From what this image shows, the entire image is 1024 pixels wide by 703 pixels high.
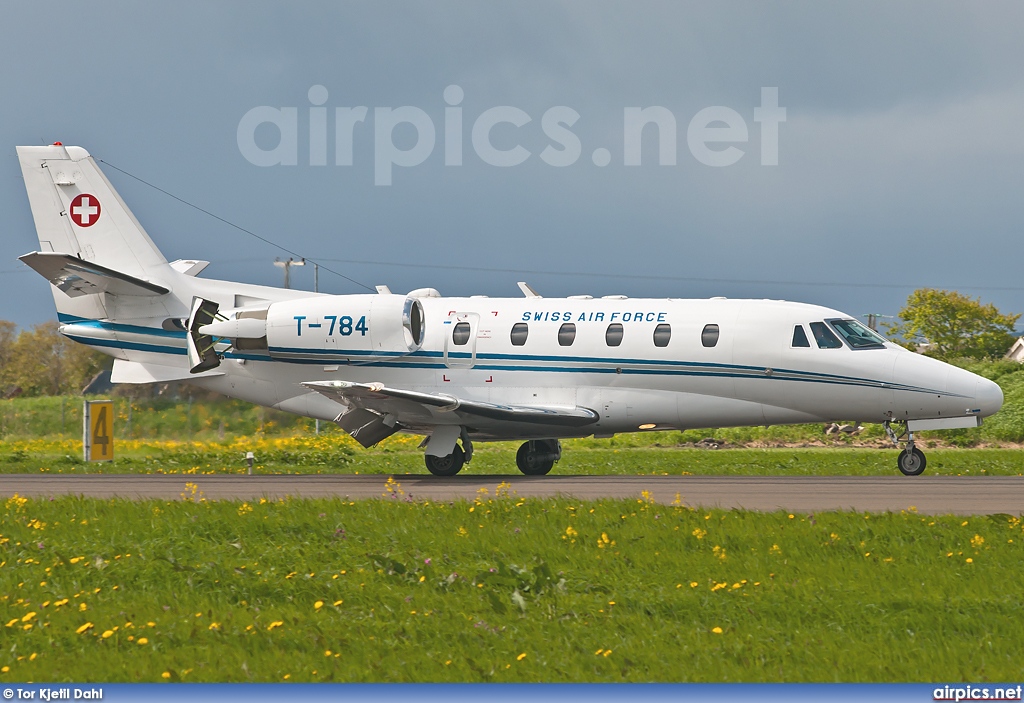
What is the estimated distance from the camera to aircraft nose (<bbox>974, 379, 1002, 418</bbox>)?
21.4 meters

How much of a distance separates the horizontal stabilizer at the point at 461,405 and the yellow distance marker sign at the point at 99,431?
9.39 meters

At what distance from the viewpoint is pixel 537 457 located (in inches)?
983

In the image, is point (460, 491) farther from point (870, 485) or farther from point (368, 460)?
point (368, 460)

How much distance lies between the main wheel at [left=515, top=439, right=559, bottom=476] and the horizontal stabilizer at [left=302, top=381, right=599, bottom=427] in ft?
6.49

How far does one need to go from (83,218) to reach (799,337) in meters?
15.6

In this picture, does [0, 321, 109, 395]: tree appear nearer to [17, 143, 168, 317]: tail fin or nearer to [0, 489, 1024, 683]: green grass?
[17, 143, 168, 317]: tail fin

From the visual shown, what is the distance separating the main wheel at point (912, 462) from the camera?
22.0 metres

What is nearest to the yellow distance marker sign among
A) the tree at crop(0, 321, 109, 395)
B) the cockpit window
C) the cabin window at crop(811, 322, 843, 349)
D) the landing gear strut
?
the landing gear strut

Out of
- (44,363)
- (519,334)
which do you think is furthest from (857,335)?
(44,363)

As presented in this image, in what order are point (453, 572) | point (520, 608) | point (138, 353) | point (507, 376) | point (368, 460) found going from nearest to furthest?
1. point (520, 608)
2. point (453, 572)
3. point (507, 376)
4. point (138, 353)
5. point (368, 460)

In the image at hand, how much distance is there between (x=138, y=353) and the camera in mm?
25672

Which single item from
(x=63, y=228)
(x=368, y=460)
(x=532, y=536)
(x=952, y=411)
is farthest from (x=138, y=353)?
(x=952, y=411)

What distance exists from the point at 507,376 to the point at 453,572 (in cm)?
1189

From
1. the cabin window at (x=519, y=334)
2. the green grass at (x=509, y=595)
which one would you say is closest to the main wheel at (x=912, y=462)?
the cabin window at (x=519, y=334)
